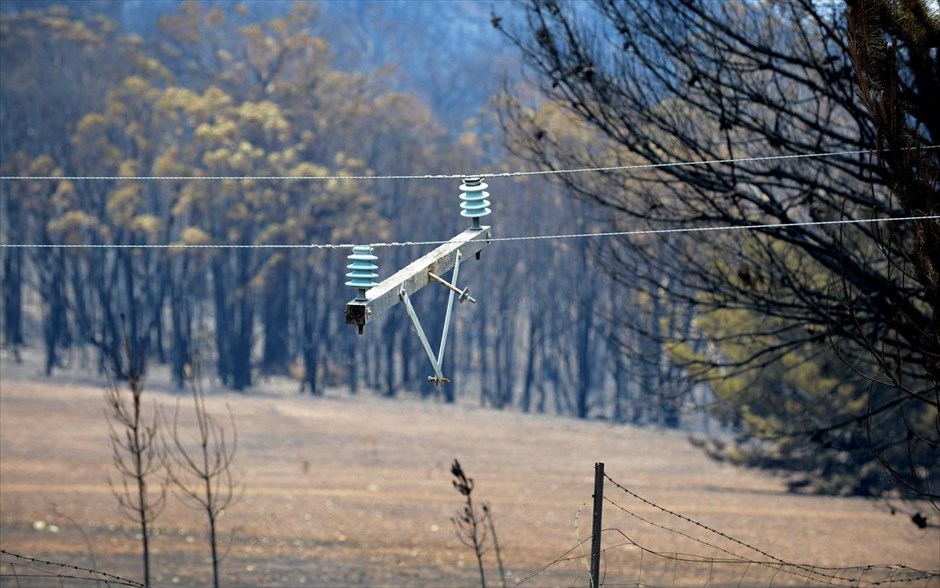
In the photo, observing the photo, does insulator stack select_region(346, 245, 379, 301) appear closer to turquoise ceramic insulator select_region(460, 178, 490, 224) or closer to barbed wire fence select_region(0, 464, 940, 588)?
turquoise ceramic insulator select_region(460, 178, 490, 224)

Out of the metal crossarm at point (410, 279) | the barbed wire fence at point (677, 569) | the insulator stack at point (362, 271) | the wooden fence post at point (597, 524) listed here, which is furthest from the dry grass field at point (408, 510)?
the insulator stack at point (362, 271)

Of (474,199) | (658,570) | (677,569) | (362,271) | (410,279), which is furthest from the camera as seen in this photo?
(677,569)

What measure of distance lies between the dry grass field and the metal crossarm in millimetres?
2476

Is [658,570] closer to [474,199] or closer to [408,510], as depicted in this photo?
[408,510]

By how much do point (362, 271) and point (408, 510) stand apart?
17.8 metres

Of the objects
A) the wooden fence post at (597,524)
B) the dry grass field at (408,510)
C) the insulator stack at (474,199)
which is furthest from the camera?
the dry grass field at (408,510)

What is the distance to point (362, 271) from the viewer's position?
26.8 feet

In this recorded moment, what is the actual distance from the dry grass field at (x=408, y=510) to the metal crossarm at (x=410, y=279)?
8.12 feet

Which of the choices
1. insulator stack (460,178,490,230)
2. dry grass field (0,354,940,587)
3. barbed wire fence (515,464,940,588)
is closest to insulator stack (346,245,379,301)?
insulator stack (460,178,490,230)

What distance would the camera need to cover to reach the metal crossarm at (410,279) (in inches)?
313

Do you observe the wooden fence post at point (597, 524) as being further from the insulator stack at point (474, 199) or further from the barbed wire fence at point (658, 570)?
the barbed wire fence at point (658, 570)

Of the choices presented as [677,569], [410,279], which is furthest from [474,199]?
[677,569]

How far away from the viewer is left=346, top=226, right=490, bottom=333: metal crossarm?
794cm

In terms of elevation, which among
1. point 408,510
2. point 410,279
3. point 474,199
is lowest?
point 408,510
